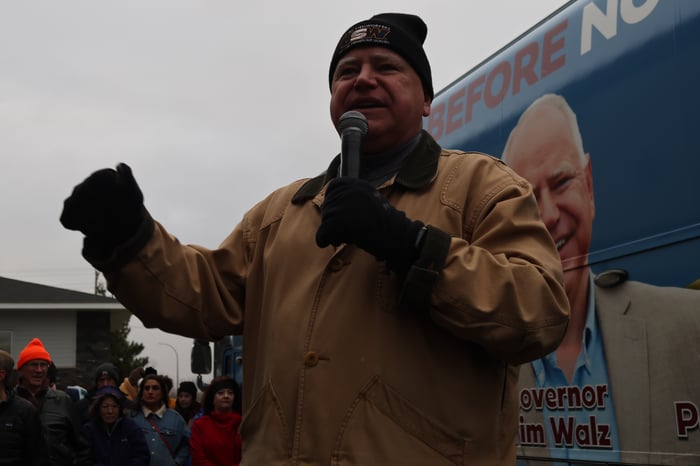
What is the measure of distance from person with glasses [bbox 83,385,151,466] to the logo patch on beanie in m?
5.59

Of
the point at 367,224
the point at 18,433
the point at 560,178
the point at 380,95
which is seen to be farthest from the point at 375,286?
the point at 18,433

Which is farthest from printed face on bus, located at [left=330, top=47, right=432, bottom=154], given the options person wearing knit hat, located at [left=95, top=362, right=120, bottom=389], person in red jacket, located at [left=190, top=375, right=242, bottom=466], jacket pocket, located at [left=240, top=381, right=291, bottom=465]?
person wearing knit hat, located at [left=95, top=362, right=120, bottom=389]

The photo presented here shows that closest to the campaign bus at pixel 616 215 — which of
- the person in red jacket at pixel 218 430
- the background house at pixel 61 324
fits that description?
the person in red jacket at pixel 218 430

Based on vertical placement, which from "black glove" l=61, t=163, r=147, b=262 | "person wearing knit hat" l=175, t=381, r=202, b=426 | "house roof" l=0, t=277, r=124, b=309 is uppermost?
"house roof" l=0, t=277, r=124, b=309

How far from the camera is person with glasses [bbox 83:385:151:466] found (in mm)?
7359

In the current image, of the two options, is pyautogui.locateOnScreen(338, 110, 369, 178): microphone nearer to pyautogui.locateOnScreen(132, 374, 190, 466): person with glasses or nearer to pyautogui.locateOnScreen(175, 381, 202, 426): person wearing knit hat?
pyautogui.locateOnScreen(132, 374, 190, 466): person with glasses

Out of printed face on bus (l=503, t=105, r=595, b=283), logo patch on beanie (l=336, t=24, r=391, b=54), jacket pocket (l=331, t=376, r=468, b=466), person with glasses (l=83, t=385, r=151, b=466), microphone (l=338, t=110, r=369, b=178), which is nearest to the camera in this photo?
jacket pocket (l=331, t=376, r=468, b=466)

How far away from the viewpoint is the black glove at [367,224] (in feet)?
6.38

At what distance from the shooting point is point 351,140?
2184 mm

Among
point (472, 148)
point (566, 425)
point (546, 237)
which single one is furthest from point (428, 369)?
point (472, 148)

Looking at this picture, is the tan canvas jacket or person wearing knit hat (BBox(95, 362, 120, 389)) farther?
person wearing knit hat (BBox(95, 362, 120, 389))

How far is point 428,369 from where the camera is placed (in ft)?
6.88

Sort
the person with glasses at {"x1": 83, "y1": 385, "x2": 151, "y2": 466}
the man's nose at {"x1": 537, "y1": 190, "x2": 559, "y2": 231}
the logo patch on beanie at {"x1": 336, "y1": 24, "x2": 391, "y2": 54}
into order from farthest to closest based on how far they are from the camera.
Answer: the person with glasses at {"x1": 83, "y1": 385, "x2": 151, "y2": 466} → the man's nose at {"x1": 537, "y1": 190, "x2": 559, "y2": 231} → the logo patch on beanie at {"x1": 336, "y1": 24, "x2": 391, "y2": 54}

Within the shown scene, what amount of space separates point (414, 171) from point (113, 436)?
580 cm
